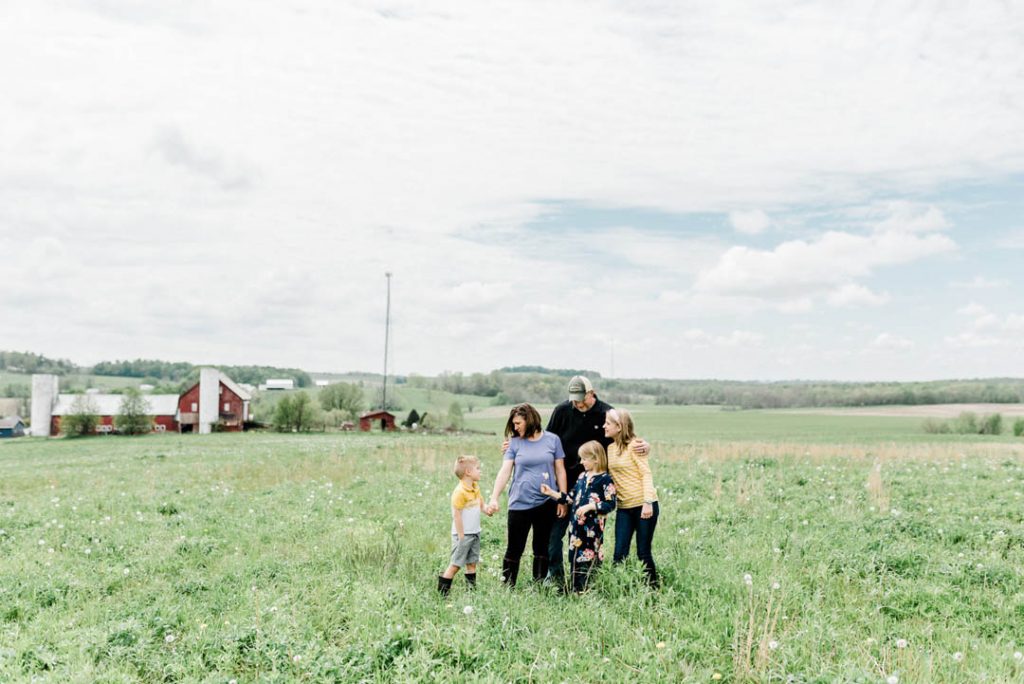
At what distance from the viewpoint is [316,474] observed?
18078 mm

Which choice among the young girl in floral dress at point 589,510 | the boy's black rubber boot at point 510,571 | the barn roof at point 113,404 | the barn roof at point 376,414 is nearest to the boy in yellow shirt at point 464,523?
the boy's black rubber boot at point 510,571

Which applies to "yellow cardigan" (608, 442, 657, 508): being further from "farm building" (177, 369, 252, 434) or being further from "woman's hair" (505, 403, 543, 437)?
"farm building" (177, 369, 252, 434)

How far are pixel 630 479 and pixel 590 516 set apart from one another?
0.60 metres

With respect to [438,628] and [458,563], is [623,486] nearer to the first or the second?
[458,563]

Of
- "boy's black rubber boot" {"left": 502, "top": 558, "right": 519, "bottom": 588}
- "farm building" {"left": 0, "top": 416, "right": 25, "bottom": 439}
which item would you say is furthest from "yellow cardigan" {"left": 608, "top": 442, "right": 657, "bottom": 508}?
"farm building" {"left": 0, "top": 416, "right": 25, "bottom": 439}

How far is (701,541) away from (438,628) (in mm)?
4906

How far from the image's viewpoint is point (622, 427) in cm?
756

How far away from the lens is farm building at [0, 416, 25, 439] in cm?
8931

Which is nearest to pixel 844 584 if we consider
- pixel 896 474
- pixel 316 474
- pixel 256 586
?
pixel 256 586

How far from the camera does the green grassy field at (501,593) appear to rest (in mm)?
5730

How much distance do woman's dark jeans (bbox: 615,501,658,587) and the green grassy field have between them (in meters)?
0.23

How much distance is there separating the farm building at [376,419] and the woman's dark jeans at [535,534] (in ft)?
208

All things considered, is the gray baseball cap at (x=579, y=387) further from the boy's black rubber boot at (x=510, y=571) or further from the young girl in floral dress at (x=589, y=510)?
the boy's black rubber boot at (x=510, y=571)

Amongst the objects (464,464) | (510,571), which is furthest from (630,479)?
(464,464)
